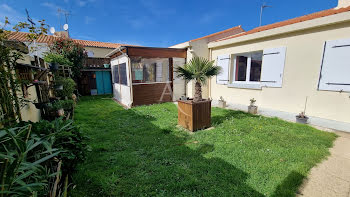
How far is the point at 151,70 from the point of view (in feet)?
31.0

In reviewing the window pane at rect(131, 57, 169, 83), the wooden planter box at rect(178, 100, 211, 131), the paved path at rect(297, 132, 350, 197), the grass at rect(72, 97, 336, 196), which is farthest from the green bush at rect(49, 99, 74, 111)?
the paved path at rect(297, 132, 350, 197)

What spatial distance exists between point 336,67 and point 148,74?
27.3ft

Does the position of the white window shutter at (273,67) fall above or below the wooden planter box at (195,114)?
above

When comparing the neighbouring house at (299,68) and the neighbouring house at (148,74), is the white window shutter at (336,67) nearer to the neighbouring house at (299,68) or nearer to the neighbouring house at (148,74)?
the neighbouring house at (299,68)

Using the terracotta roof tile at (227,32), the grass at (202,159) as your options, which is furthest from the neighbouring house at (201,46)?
the grass at (202,159)

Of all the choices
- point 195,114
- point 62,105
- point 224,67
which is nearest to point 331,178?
point 195,114

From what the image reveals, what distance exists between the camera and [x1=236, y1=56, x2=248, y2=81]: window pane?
21.0 ft

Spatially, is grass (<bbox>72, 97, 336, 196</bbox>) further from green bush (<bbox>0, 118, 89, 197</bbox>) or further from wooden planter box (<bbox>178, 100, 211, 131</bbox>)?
green bush (<bbox>0, 118, 89, 197</bbox>)

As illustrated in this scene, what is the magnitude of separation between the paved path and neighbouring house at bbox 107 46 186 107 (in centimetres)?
626

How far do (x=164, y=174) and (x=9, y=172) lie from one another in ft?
5.84

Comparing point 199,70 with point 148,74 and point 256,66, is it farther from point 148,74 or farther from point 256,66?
point 148,74

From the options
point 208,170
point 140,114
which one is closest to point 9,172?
point 208,170

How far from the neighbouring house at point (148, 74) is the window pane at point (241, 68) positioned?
2.95 meters

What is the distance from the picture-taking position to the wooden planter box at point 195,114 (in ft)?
12.8
